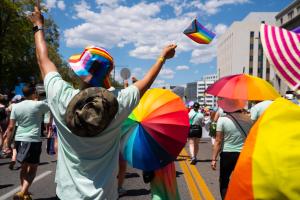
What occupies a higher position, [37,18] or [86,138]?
[37,18]

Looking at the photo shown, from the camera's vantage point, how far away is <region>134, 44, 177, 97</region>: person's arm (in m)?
2.48

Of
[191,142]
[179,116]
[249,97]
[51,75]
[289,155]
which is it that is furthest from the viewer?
[191,142]

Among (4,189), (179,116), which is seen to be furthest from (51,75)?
(4,189)

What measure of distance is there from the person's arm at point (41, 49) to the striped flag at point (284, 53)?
1360 millimetres

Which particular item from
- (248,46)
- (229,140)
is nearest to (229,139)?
(229,140)

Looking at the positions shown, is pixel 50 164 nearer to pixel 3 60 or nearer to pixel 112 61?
pixel 112 61

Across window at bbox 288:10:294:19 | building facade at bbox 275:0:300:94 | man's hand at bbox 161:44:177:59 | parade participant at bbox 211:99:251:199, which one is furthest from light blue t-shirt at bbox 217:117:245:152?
window at bbox 288:10:294:19

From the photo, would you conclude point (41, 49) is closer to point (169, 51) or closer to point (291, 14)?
point (169, 51)

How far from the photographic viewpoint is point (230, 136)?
548 cm

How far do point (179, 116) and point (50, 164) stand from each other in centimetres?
766

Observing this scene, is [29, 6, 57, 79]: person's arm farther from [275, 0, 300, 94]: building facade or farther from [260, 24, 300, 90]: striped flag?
[275, 0, 300, 94]: building facade

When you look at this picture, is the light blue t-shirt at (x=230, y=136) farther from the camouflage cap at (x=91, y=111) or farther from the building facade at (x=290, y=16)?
the building facade at (x=290, y=16)

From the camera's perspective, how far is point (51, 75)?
2447 millimetres

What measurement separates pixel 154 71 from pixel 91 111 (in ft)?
1.96
